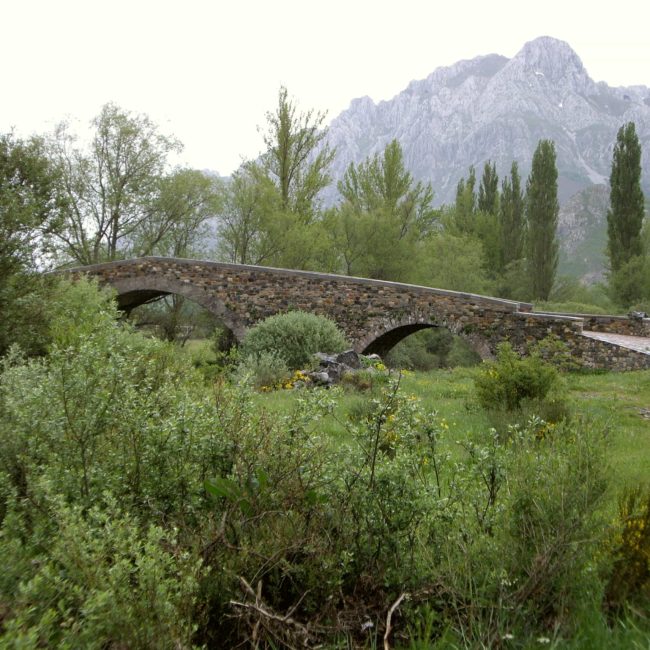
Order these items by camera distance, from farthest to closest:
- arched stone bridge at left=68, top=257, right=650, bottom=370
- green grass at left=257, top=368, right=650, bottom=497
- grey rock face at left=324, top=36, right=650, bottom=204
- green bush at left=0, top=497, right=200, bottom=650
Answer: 1. grey rock face at left=324, top=36, right=650, bottom=204
2. arched stone bridge at left=68, top=257, right=650, bottom=370
3. green grass at left=257, top=368, right=650, bottom=497
4. green bush at left=0, top=497, right=200, bottom=650

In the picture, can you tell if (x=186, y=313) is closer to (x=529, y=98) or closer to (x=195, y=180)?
(x=195, y=180)

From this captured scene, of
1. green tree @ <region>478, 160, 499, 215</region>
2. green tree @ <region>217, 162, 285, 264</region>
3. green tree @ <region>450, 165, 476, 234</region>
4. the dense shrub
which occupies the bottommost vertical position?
the dense shrub

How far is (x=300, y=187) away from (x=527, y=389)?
18.1 metres

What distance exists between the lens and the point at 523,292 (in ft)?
93.7

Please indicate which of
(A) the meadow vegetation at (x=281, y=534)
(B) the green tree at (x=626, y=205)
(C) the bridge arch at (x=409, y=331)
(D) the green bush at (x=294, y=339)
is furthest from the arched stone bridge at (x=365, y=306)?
(A) the meadow vegetation at (x=281, y=534)

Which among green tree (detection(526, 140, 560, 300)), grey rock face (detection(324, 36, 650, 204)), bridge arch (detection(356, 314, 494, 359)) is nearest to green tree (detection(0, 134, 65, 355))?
bridge arch (detection(356, 314, 494, 359))

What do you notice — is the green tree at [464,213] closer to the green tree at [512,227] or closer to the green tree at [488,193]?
the green tree at [488,193]

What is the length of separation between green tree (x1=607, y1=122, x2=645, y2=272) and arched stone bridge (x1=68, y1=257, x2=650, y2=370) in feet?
36.2

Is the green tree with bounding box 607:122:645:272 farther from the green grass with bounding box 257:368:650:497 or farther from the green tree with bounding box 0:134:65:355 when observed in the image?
the green tree with bounding box 0:134:65:355

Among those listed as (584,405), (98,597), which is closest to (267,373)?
(584,405)

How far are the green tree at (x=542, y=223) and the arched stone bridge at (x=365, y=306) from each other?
435 inches

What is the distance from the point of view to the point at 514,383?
23.0 ft

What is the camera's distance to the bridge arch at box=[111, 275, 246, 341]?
17.0 m

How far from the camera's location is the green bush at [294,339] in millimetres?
12055
